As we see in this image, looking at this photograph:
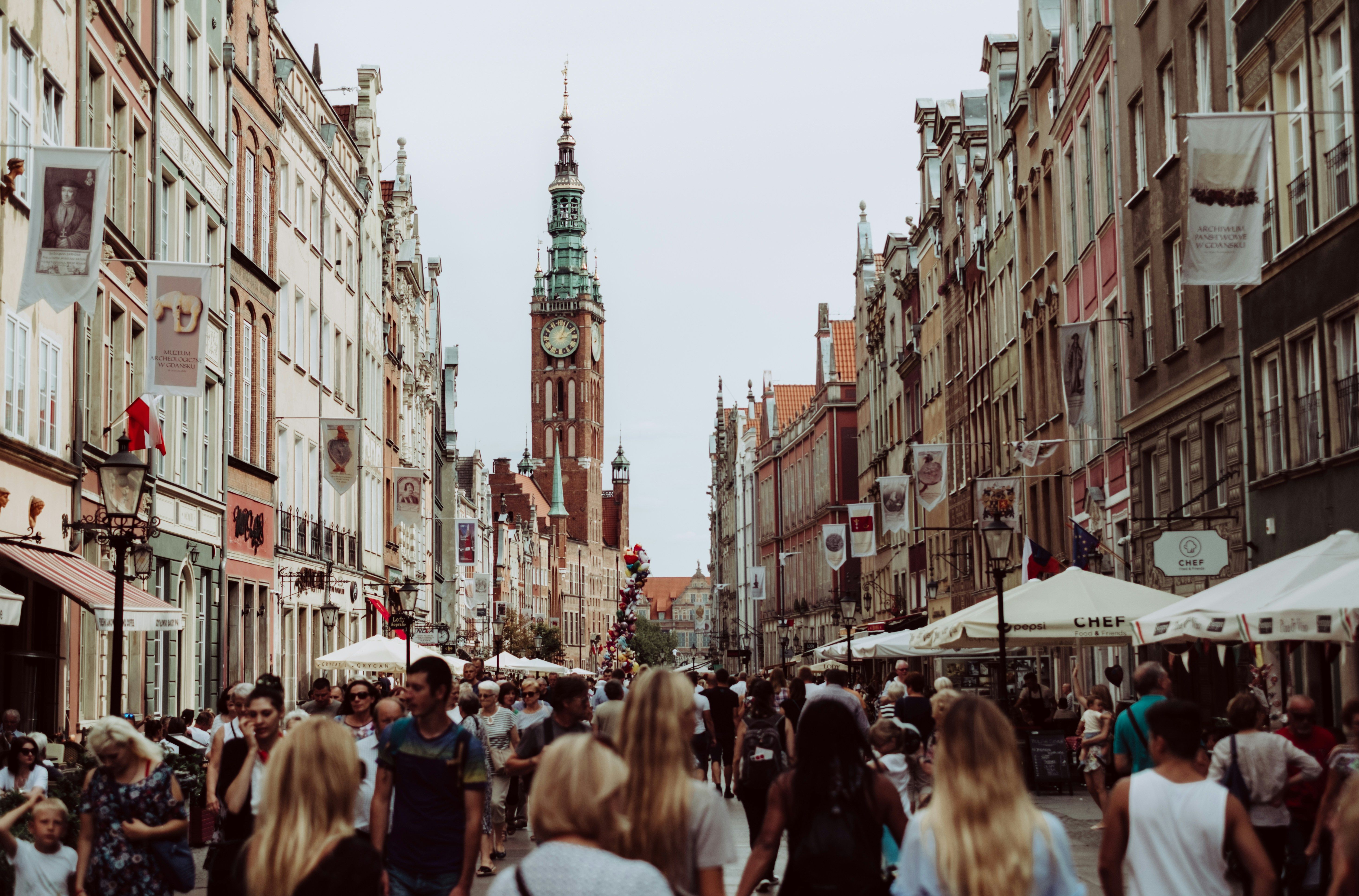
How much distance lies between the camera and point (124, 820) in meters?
8.19

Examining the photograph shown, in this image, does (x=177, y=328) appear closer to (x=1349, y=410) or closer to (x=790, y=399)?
(x=1349, y=410)

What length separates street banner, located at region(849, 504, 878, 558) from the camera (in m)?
47.8

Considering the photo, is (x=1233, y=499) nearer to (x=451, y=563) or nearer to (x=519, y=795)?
(x=519, y=795)

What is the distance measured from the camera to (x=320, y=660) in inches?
1169

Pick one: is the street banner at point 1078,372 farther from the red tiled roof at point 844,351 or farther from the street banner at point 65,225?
the red tiled roof at point 844,351

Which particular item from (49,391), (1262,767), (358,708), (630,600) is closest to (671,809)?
(1262,767)

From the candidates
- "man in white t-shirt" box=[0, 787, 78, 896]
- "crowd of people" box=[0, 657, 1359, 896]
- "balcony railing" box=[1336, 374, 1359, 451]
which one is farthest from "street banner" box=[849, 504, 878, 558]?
"man in white t-shirt" box=[0, 787, 78, 896]

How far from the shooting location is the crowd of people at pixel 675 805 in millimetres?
5539

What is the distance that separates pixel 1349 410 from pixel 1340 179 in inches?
92.8

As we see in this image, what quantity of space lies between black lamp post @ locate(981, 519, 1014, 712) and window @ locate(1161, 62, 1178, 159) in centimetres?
627

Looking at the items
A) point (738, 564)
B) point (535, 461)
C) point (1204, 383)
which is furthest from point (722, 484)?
point (1204, 383)

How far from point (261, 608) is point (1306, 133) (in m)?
22.2

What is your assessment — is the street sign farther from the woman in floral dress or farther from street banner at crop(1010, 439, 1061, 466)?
the woman in floral dress

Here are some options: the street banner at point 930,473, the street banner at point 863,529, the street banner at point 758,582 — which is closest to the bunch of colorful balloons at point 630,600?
the street banner at point 758,582
